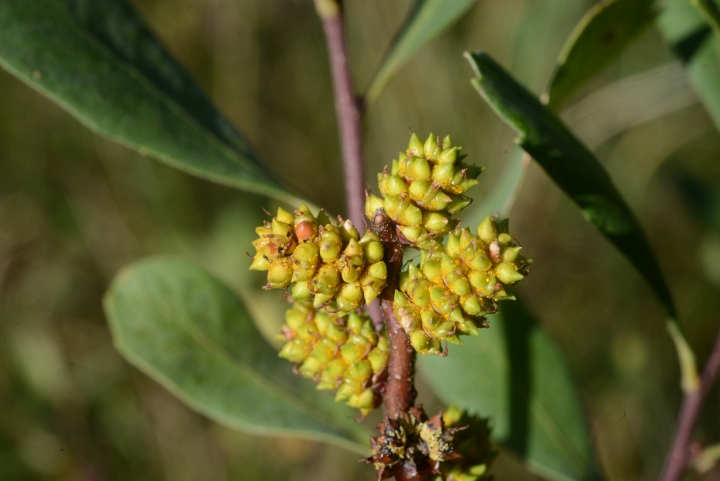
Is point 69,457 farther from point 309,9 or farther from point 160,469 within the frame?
point 309,9

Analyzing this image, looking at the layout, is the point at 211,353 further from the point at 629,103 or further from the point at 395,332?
the point at 629,103

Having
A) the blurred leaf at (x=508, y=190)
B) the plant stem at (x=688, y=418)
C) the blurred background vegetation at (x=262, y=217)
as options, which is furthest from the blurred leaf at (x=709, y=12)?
the blurred background vegetation at (x=262, y=217)

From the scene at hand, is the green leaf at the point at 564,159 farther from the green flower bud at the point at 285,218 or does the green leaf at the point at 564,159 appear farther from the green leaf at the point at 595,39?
the green flower bud at the point at 285,218

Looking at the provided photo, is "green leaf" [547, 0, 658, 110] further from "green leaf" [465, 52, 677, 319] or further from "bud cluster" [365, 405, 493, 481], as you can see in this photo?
"bud cluster" [365, 405, 493, 481]

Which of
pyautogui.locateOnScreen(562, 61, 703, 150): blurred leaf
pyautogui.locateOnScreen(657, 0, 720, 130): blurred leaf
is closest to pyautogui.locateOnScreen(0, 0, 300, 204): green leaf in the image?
pyautogui.locateOnScreen(657, 0, 720, 130): blurred leaf

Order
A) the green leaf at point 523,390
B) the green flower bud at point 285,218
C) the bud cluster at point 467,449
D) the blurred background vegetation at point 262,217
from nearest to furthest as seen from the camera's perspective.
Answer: the green flower bud at point 285,218 < the bud cluster at point 467,449 < the green leaf at point 523,390 < the blurred background vegetation at point 262,217

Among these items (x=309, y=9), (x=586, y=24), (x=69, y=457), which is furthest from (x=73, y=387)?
(x=586, y=24)
